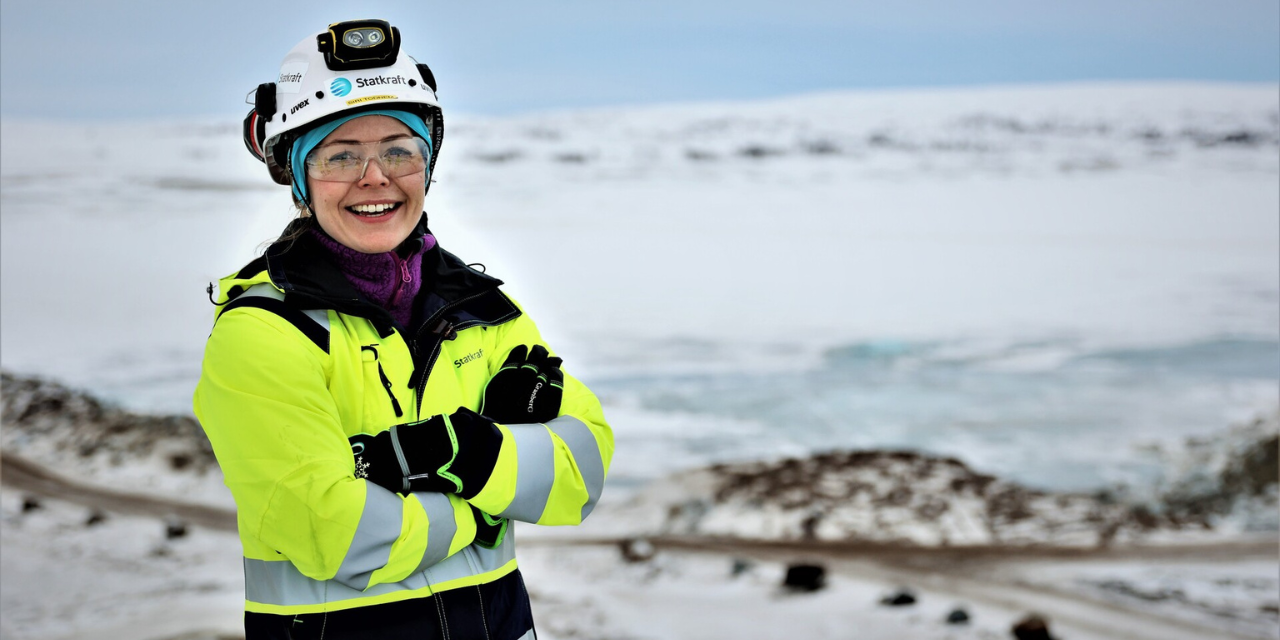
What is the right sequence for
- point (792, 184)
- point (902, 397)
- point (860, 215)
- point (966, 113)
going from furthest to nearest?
point (966, 113)
point (792, 184)
point (860, 215)
point (902, 397)

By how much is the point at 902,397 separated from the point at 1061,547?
1.67m

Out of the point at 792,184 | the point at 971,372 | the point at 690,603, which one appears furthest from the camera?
the point at 792,184

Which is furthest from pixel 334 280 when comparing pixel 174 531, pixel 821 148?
pixel 821 148

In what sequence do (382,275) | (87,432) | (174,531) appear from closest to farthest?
(382,275) → (174,531) → (87,432)

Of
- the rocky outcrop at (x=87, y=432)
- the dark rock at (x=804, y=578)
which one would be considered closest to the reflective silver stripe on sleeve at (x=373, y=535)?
the dark rock at (x=804, y=578)

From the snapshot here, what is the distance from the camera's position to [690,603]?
12.4 ft

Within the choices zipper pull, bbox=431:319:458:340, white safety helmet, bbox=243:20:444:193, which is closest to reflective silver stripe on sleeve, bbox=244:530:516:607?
zipper pull, bbox=431:319:458:340

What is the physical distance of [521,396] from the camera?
1590mm

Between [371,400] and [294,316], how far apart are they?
0.53 feet

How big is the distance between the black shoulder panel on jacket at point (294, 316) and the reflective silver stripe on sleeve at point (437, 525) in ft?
0.83

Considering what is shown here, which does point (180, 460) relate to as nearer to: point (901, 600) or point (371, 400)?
point (901, 600)

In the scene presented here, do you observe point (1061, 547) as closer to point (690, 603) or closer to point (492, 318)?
point (690, 603)

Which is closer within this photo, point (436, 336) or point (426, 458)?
point (426, 458)

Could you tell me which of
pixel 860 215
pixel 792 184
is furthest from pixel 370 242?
pixel 792 184
